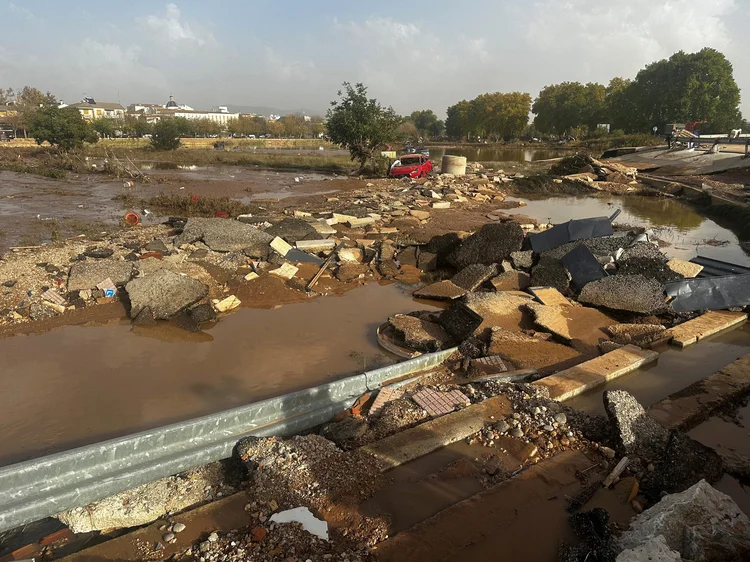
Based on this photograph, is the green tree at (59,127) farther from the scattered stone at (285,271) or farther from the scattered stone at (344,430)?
the scattered stone at (344,430)

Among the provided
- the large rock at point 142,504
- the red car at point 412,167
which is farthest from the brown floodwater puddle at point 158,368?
the red car at point 412,167

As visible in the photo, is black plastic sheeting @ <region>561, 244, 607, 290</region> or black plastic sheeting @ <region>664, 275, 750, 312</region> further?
black plastic sheeting @ <region>561, 244, 607, 290</region>

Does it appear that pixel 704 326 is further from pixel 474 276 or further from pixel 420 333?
pixel 420 333

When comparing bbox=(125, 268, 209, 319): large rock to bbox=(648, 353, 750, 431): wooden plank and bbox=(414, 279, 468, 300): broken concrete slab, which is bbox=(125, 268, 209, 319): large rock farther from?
bbox=(648, 353, 750, 431): wooden plank

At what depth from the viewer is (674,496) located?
9.60ft

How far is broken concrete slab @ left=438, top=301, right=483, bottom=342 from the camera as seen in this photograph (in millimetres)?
6249

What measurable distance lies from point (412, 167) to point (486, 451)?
22.0m

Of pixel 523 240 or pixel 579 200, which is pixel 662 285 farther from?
pixel 579 200

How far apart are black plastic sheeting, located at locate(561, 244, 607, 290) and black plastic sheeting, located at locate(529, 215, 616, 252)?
0.99 metres

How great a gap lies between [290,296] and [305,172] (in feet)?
80.7

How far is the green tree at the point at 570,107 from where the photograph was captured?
2613 inches

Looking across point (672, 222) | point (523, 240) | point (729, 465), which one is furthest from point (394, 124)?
point (729, 465)

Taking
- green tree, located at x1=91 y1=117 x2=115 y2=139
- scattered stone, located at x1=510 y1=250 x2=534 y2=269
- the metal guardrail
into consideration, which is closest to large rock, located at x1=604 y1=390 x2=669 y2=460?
the metal guardrail

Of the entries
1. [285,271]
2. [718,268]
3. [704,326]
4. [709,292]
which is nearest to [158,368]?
[285,271]
